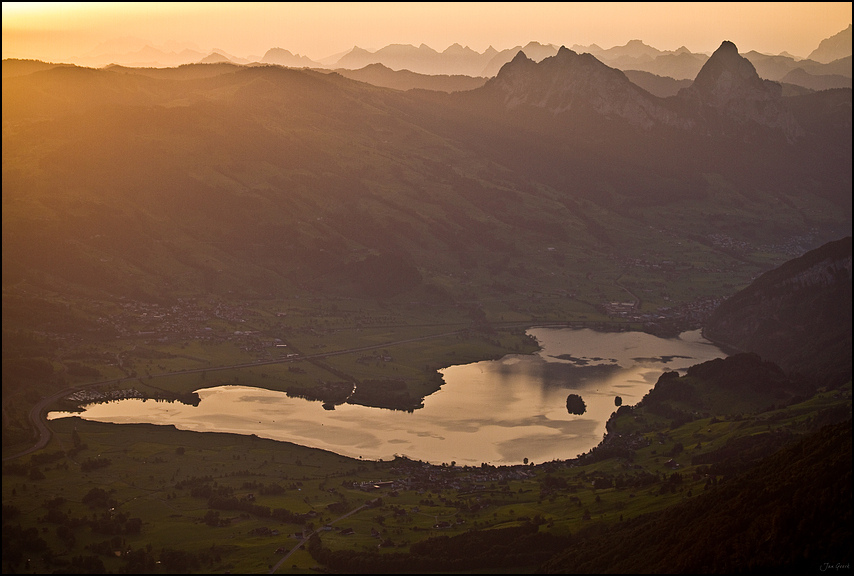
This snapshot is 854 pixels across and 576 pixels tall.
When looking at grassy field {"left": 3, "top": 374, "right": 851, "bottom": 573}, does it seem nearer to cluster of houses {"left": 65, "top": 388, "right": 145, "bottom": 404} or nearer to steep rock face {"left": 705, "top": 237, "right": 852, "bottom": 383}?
cluster of houses {"left": 65, "top": 388, "right": 145, "bottom": 404}

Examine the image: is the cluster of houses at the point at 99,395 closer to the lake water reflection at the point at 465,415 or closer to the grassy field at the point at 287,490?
the lake water reflection at the point at 465,415

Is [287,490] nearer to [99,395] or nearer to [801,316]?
[99,395]

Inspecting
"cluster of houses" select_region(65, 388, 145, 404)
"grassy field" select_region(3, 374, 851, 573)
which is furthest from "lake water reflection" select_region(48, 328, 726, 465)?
"grassy field" select_region(3, 374, 851, 573)

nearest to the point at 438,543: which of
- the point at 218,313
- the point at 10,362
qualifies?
the point at 10,362

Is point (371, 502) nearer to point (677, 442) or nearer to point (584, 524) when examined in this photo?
point (584, 524)

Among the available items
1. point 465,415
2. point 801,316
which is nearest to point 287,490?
point 465,415

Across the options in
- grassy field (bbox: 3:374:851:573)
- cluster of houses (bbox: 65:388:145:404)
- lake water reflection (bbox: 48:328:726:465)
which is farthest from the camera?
cluster of houses (bbox: 65:388:145:404)
